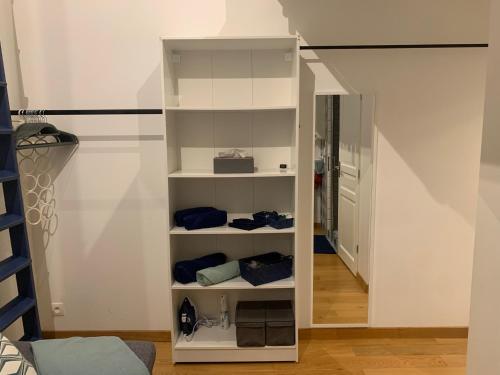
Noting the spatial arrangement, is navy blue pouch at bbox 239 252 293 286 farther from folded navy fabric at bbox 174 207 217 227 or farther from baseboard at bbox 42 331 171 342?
baseboard at bbox 42 331 171 342

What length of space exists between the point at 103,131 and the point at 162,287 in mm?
1155

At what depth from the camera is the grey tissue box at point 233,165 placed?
7.71 feet

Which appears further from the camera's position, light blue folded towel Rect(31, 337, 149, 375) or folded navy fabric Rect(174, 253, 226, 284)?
folded navy fabric Rect(174, 253, 226, 284)

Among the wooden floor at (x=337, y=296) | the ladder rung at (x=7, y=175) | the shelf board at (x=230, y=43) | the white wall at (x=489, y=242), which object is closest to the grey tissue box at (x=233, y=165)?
the shelf board at (x=230, y=43)

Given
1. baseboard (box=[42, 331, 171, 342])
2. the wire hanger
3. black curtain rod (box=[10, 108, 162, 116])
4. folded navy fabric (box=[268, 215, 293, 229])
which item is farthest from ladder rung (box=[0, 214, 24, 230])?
folded navy fabric (box=[268, 215, 293, 229])

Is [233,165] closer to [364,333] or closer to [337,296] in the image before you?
[337,296]

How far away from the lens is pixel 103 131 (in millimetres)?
2539

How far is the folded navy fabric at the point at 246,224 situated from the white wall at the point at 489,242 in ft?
4.01

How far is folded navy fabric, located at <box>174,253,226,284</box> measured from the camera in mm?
2418

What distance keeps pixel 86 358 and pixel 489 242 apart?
1643 millimetres

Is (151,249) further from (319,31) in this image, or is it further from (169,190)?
(319,31)

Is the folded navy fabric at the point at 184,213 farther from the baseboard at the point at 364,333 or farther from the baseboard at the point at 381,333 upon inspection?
the baseboard at the point at 381,333

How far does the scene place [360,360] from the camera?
2.50 metres

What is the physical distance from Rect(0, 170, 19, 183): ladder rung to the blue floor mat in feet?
6.18
